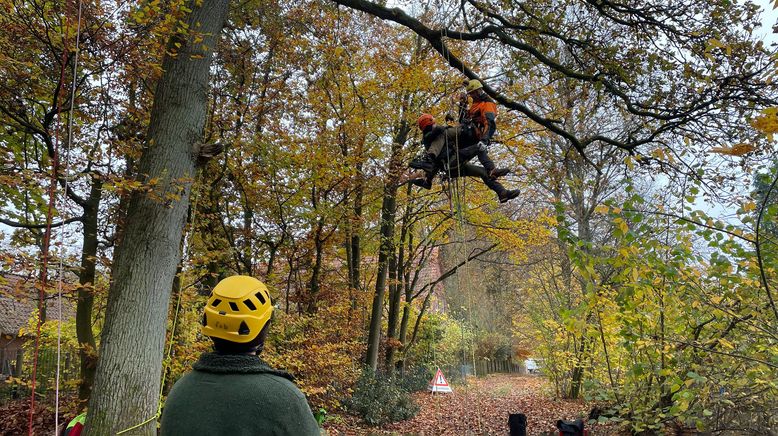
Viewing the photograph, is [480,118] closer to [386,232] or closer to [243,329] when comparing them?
[243,329]

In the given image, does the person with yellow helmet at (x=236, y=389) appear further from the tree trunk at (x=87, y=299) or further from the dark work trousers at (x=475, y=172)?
the tree trunk at (x=87, y=299)

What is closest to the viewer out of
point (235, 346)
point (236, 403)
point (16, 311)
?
point (236, 403)

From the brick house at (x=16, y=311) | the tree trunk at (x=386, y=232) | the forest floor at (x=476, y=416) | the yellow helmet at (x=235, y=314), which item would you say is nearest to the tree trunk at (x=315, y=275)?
the tree trunk at (x=386, y=232)

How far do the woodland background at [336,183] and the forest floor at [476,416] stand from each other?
643 mm

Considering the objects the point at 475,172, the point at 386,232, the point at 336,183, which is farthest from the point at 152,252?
the point at 386,232

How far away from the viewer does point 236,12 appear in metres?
7.68

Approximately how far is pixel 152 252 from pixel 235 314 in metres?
2.97

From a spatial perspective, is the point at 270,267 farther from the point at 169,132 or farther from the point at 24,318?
the point at 24,318

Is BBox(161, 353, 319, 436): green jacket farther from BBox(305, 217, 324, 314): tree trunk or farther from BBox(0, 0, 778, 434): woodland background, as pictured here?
BBox(305, 217, 324, 314): tree trunk

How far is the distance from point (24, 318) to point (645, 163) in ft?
61.5

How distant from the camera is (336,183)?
10.1m

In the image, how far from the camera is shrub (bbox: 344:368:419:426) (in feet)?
38.0

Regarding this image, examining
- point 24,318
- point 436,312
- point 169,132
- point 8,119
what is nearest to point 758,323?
point 169,132

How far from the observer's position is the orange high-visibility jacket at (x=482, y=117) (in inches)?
211
